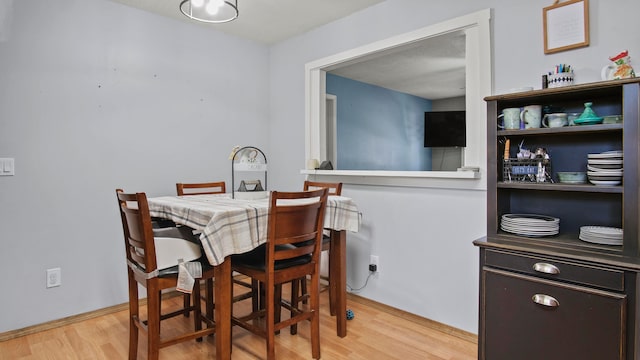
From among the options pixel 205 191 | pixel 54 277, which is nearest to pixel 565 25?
pixel 205 191

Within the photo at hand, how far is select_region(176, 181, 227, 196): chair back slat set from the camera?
287cm

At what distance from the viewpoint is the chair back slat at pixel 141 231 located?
5.71ft

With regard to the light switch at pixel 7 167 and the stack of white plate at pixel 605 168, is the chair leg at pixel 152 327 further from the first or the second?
the stack of white plate at pixel 605 168

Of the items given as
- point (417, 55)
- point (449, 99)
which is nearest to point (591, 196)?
point (417, 55)

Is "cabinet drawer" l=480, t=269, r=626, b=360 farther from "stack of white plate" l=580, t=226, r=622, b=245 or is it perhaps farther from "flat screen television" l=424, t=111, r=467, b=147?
"flat screen television" l=424, t=111, r=467, b=147

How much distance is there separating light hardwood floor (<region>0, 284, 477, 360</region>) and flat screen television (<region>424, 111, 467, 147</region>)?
3845 millimetres

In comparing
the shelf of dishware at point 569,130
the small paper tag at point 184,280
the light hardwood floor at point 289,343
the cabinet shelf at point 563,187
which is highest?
the shelf of dishware at point 569,130

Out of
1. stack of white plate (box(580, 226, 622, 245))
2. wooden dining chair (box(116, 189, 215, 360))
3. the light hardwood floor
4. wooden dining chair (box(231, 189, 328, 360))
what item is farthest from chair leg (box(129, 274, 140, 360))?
stack of white plate (box(580, 226, 622, 245))

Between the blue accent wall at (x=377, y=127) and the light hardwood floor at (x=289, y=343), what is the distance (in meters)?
2.58

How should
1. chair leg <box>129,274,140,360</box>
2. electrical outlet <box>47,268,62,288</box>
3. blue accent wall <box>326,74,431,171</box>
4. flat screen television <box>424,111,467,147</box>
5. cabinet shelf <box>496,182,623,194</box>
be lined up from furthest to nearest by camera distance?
flat screen television <box>424,111,467,147</box>, blue accent wall <box>326,74,431,171</box>, electrical outlet <box>47,268,62,288</box>, chair leg <box>129,274,140,360</box>, cabinet shelf <box>496,182,623,194</box>

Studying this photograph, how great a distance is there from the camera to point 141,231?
177cm

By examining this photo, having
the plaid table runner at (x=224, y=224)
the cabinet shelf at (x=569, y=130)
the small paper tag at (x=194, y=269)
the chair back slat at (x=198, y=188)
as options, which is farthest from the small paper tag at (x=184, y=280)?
the cabinet shelf at (x=569, y=130)

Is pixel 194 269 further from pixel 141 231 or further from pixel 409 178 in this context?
pixel 409 178

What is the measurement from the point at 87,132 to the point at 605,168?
124 inches
